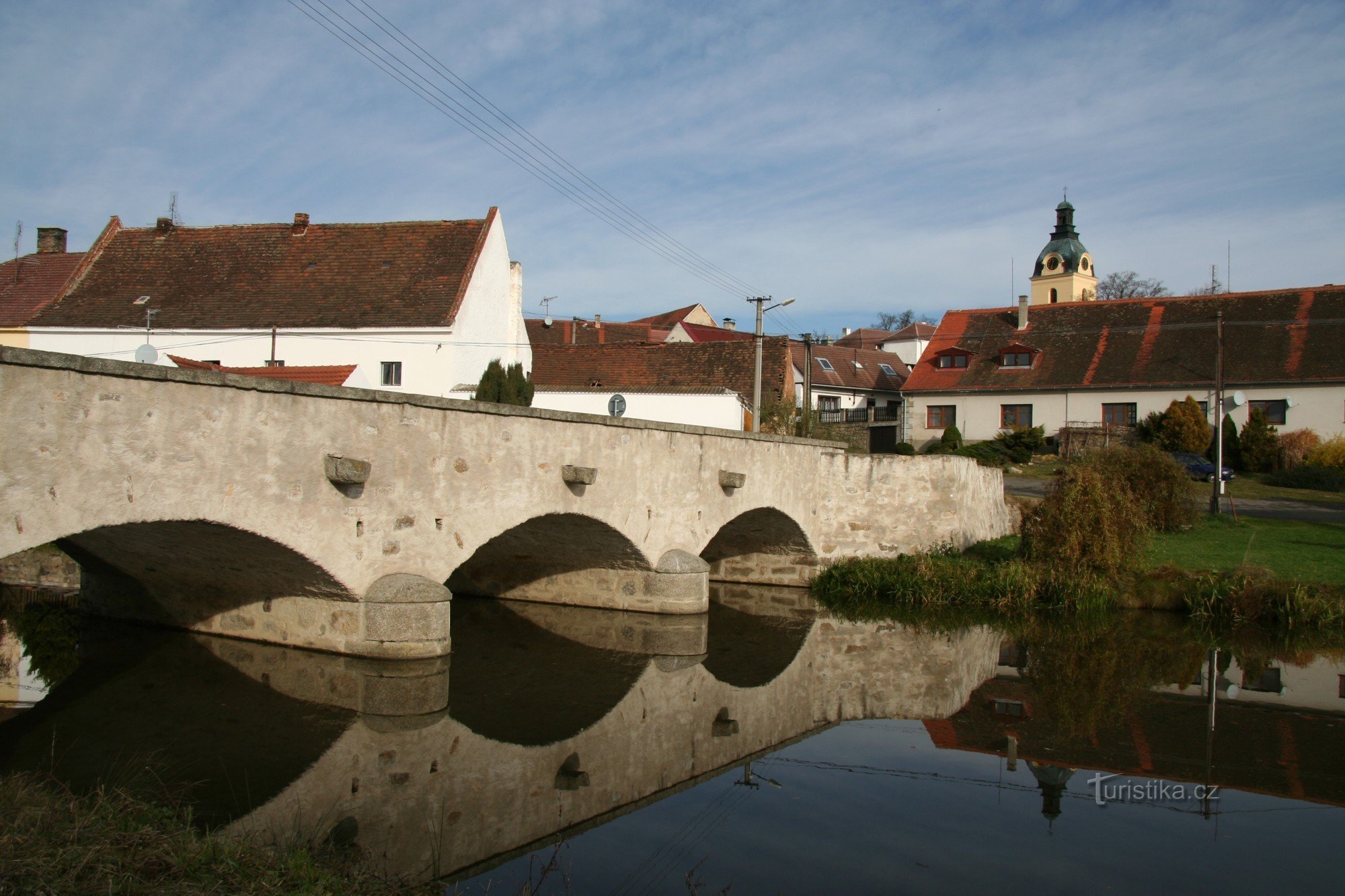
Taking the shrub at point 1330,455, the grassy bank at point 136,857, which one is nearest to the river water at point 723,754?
the grassy bank at point 136,857

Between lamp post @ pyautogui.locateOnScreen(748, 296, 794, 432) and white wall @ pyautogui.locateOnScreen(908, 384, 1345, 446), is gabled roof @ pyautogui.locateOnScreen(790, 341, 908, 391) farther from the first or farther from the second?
lamp post @ pyautogui.locateOnScreen(748, 296, 794, 432)

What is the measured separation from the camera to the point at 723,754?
28.0 ft

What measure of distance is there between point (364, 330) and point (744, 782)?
690 inches

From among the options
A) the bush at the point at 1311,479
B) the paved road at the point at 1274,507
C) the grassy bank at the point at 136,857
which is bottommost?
the grassy bank at the point at 136,857

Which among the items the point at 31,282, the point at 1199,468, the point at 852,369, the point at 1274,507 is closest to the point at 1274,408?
the point at 1199,468

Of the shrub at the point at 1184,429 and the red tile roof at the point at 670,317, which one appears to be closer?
the shrub at the point at 1184,429

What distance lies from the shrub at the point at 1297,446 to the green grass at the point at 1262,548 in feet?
31.9

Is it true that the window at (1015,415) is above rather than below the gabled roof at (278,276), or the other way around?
below

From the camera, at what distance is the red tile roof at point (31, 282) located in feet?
78.8

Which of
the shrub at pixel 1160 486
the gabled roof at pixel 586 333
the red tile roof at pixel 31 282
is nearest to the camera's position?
the shrub at pixel 1160 486

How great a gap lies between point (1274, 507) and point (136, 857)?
83.3ft

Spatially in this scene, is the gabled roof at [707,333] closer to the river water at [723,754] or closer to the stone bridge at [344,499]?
the stone bridge at [344,499]

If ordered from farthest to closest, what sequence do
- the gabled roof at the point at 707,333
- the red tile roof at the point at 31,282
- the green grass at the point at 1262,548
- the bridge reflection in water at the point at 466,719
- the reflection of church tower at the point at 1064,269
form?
the reflection of church tower at the point at 1064,269 < the gabled roof at the point at 707,333 < the red tile roof at the point at 31,282 < the green grass at the point at 1262,548 < the bridge reflection in water at the point at 466,719

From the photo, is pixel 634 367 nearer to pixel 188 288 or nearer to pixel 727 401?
pixel 727 401
